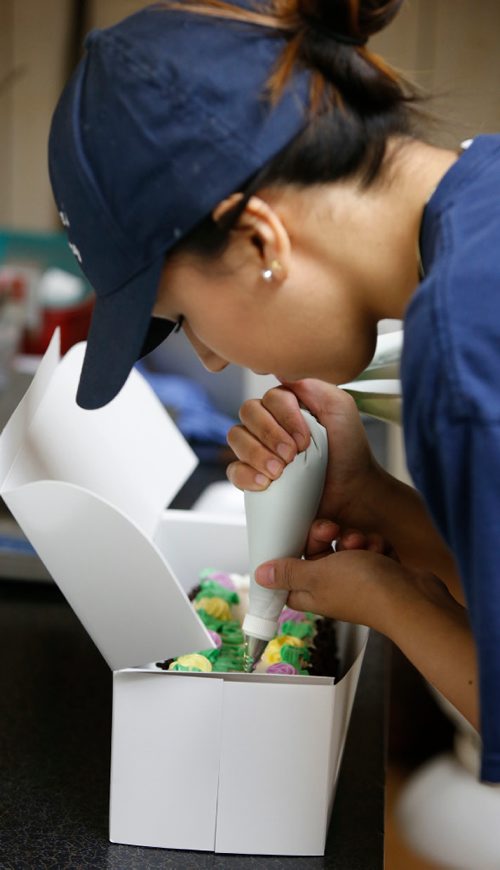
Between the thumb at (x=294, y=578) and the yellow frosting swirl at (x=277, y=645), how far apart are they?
0.07 meters

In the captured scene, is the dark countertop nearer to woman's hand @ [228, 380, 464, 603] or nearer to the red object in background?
→ woman's hand @ [228, 380, 464, 603]

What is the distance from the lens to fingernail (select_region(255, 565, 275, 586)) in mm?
796

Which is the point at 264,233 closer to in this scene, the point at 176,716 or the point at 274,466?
the point at 274,466

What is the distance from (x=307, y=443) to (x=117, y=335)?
0.67ft

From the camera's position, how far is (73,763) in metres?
0.85

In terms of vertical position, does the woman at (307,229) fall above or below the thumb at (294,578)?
above

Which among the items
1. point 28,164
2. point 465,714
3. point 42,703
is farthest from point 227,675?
point 28,164

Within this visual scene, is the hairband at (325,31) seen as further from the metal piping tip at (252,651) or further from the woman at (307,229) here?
the metal piping tip at (252,651)

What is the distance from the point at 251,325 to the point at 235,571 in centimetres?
40

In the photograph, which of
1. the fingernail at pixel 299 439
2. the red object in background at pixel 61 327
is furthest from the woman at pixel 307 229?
the red object in background at pixel 61 327

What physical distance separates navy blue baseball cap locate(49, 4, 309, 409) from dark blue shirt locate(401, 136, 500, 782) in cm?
14

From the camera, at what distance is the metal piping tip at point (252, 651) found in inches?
32.1

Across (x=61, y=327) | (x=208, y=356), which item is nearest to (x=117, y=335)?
(x=208, y=356)

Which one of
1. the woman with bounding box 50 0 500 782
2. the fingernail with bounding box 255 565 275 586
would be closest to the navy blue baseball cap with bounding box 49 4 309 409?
the woman with bounding box 50 0 500 782
